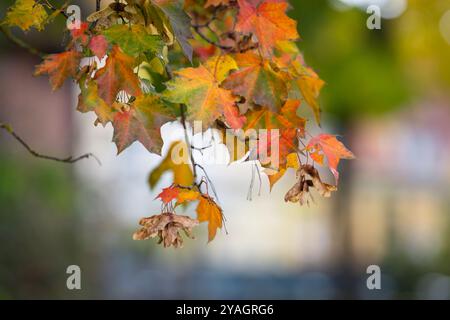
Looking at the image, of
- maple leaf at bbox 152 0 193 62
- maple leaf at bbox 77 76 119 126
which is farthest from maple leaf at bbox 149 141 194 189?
maple leaf at bbox 152 0 193 62

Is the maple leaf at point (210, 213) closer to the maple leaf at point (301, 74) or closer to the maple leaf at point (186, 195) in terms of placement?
the maple leaf at point (186, 195)

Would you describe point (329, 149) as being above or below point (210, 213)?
above

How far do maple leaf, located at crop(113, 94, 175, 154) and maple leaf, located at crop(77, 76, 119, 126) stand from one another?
0.02 meters

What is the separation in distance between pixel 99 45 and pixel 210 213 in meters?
0.43

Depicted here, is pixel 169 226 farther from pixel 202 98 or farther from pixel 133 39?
pixel 133 39

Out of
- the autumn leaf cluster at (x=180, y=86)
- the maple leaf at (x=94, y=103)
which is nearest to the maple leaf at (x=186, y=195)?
the autumn leaf cluster at (x=180, y=86)

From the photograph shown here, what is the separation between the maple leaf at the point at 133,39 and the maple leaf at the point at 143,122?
0.12 meters

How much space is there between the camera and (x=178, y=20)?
51.8 inches

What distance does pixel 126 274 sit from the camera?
6.22 metres

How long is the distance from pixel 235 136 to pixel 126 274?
4.98 meters

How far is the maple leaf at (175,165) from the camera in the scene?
6.31 ft

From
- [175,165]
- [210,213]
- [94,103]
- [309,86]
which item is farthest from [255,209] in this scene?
[94,103]

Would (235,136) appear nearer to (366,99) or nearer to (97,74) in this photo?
(97,74)
